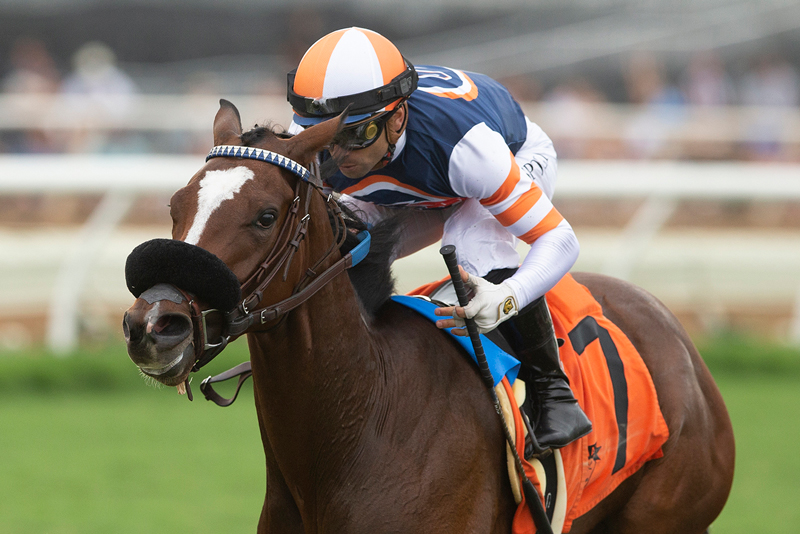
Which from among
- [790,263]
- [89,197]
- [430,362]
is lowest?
[790,263]

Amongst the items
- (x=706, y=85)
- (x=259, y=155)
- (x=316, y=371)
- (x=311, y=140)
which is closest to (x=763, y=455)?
(x=316, y=371)

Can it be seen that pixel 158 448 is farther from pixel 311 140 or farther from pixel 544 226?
pixel 311 140

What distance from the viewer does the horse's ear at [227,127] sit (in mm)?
2549

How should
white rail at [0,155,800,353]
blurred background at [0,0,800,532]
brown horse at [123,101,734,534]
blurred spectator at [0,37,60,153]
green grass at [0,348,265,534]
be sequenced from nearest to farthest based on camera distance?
brown horse at [123,101,734,534] → green grass at [0,348,265,534] → white rail at [0,155,800,353] → blurred background at [0,0,800,532] → blurred spectator at [0,37,60,153]

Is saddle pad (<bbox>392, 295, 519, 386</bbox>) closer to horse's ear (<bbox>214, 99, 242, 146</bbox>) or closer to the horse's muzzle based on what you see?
horse's ear (<bbox>214, 99, 242, 146</bbox>)

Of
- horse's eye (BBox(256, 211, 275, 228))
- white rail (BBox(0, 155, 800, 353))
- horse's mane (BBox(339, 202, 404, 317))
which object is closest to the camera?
horse's eye (BBox(256, 211, 275, 228))

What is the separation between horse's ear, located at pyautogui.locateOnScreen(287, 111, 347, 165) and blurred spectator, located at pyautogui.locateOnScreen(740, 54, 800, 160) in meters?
8.96

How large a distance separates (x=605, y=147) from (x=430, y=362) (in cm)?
770

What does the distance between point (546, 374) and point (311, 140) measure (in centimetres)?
107

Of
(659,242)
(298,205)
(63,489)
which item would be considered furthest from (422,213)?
(659,242)

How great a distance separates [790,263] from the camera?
8281mm

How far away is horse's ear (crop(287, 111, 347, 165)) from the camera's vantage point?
250 centimetres

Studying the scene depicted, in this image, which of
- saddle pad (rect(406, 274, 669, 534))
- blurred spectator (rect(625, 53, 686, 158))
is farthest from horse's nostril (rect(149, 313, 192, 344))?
blurred spectator (rect(625, 53, 686, 158))

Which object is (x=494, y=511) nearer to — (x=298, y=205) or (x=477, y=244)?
(x=477, y=244)
